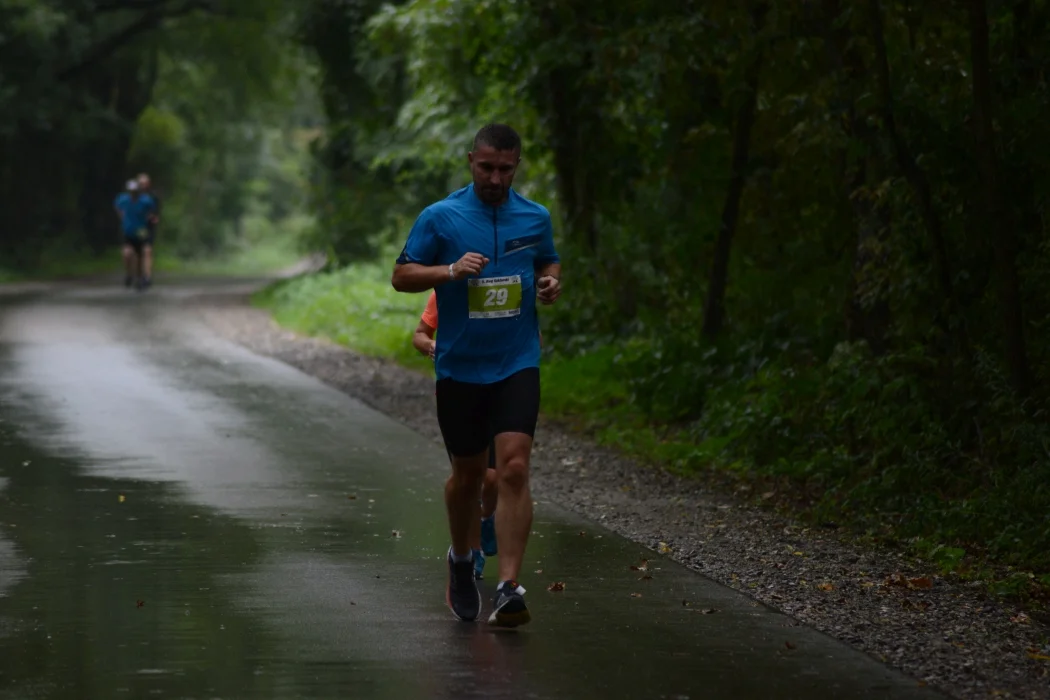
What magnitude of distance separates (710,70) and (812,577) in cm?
738

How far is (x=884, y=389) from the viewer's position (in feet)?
39.6

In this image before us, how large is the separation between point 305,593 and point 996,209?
4922 millimetres

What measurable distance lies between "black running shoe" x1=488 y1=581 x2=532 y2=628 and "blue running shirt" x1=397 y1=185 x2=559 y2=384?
0.85 meters

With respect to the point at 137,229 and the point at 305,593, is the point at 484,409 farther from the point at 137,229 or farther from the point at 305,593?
the point at 137,229

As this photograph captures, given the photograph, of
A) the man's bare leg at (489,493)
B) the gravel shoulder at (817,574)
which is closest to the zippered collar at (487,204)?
the man's bare leg at (489,493)

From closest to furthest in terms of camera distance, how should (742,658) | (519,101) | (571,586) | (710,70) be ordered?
(742,658), (571,586), (710,70), (519,101)

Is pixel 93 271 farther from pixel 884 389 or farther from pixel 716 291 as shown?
pixel 884 389

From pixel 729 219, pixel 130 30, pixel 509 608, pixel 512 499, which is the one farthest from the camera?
pixel 130 30

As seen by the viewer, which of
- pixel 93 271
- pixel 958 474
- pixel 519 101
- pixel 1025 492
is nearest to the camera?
pixel 1025 492

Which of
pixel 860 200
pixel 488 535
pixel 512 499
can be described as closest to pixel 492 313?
pixel 512 499

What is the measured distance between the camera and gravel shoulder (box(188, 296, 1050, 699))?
23.3 ft

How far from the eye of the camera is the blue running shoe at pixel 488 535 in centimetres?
914

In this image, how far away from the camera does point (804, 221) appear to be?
15156 millimetres

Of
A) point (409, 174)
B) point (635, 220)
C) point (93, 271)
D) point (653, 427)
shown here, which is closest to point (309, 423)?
point (653, 427)
